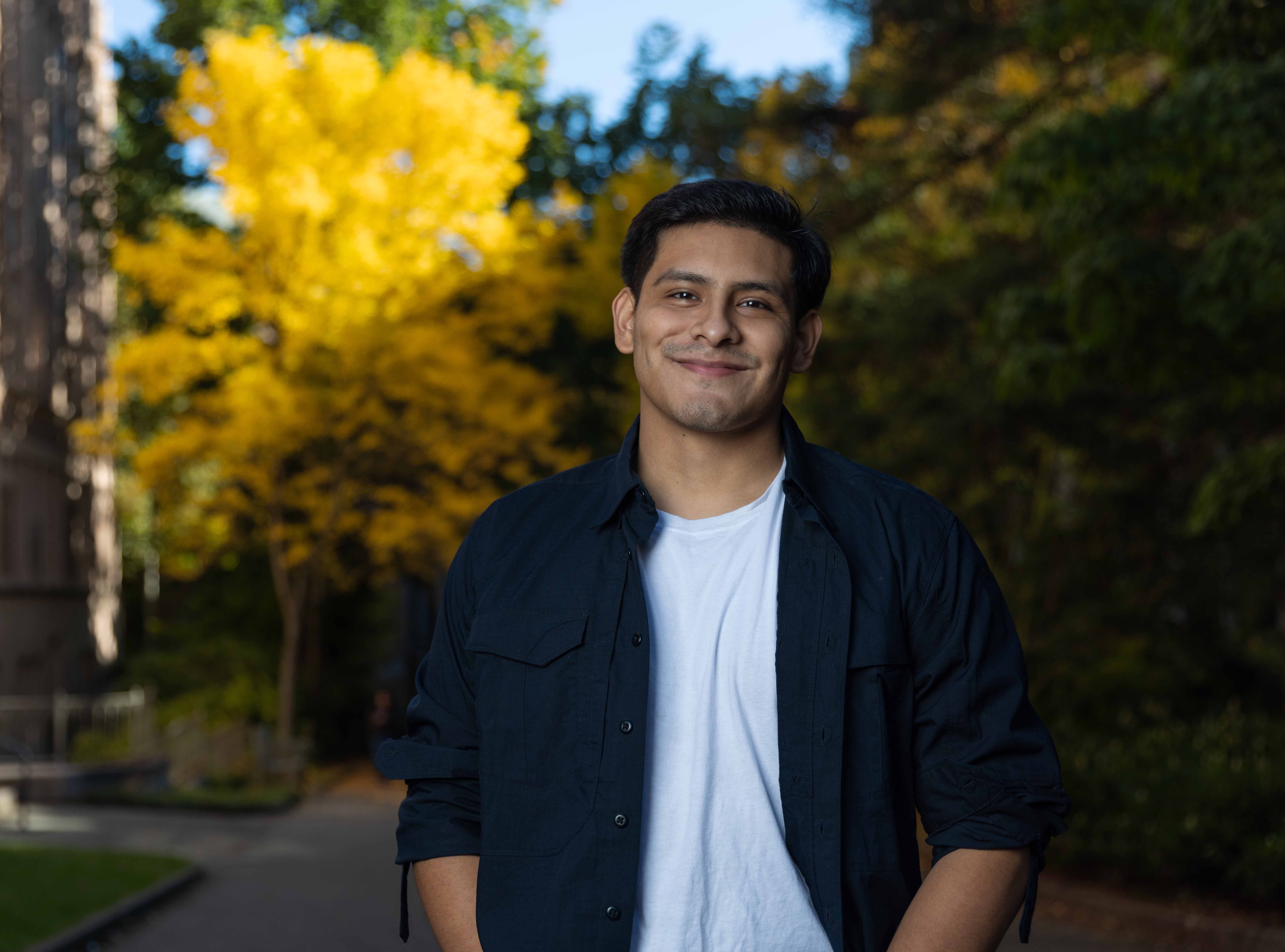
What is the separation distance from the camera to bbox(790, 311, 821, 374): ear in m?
2.64

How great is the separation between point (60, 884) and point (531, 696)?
945 centimetres

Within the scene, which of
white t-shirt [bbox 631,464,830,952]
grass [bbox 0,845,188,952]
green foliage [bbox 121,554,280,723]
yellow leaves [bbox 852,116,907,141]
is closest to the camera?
white t-shirt [bbox 631,464,830,952]

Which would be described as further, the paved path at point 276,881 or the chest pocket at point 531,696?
the paved path at point 276,881

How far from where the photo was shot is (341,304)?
1861cm

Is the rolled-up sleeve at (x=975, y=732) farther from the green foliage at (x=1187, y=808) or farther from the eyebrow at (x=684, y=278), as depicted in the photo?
the green foliage at (x=1187, y=808)

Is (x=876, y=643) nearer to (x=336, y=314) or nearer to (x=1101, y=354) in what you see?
(x=1101, y=354)

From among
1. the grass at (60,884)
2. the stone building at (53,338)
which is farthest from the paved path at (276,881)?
the stone building at (53,338)

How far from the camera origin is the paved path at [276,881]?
9.33 m

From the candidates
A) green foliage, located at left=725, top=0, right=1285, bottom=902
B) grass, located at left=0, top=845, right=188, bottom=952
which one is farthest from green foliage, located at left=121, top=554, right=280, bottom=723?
green foliage, located at left=725, top=0, right=1285, bottom=902

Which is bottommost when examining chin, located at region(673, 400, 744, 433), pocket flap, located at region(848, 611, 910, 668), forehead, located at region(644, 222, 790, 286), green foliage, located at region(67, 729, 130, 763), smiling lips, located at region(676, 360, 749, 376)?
green foliage, located at region(67, 729, 130, 763)

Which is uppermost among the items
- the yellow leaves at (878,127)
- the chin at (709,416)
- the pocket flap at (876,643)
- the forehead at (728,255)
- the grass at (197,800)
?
the yellow leaves at (878,127)

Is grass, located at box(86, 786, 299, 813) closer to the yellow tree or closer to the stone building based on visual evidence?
the yellow tree

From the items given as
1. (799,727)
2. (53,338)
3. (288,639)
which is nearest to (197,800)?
(288,639)

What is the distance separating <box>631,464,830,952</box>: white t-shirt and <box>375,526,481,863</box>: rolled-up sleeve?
347mm
